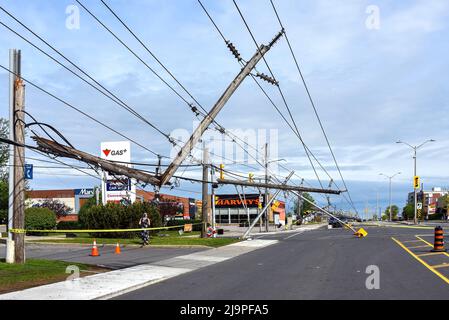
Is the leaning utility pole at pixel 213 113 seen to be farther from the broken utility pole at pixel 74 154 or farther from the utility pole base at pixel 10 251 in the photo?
the utility pole base at pixel 10 251

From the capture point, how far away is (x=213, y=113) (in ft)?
59.2

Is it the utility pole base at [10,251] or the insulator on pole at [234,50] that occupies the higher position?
the insulator on pole at [234,50]

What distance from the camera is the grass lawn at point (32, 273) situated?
12734 millimetres

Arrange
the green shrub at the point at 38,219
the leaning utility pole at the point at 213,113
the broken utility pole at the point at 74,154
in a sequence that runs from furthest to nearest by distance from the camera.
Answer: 1. the green shrub at the point at 38,219
2. the leaning utility pole at the point at 213,113
3. the broken utility pole at the point at 74,154

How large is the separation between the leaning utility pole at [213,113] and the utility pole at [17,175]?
475 centimetres

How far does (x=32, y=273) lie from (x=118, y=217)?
2364 cm

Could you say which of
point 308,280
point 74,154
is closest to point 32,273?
Result: point 74,154

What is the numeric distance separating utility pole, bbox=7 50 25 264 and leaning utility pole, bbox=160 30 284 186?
4752 millimetres
